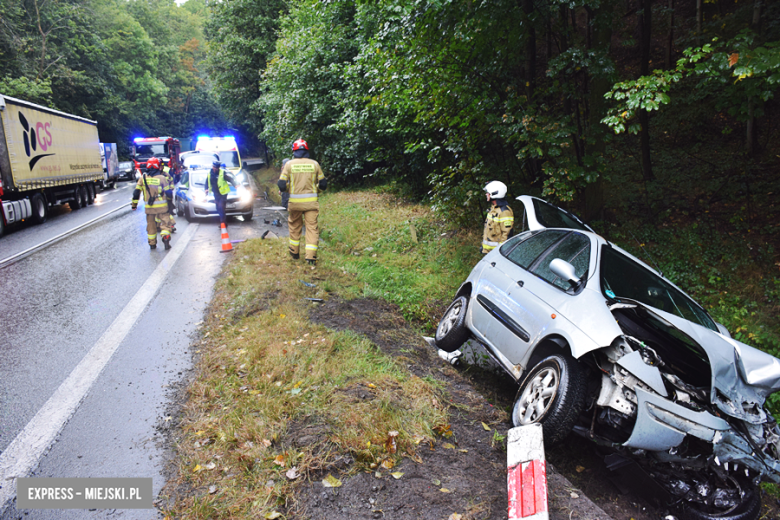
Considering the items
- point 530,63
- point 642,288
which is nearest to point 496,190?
point 642,288

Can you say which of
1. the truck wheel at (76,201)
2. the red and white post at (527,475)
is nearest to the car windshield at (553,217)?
the red and white post at (527,475)

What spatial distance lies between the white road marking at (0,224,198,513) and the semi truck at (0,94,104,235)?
354 inches

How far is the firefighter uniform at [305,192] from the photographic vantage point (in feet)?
26.9

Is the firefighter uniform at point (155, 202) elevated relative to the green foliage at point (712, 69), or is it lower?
lower

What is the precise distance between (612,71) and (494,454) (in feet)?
17.9

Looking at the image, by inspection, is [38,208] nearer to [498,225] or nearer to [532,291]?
[498,225]

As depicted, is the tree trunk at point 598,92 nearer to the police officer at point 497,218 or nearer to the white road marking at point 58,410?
the police officer at point 497,218

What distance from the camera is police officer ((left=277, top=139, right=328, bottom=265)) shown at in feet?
26.9

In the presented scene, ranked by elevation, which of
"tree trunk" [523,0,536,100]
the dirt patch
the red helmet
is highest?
"tree trunk" [523,0,536,100]

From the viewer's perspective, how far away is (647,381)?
306 centimetres

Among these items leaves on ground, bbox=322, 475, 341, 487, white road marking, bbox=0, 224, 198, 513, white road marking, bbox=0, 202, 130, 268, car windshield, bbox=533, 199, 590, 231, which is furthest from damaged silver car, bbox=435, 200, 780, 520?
white road marking, bbox=0, 202, 130, 268

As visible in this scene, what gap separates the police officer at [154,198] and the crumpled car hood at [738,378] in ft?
33.1

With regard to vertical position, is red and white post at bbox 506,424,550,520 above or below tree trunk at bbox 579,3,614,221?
Answer: below

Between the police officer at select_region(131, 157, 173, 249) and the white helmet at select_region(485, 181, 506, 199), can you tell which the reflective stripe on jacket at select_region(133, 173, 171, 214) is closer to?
the police officer at select_region(131, 157, 173, 249)
